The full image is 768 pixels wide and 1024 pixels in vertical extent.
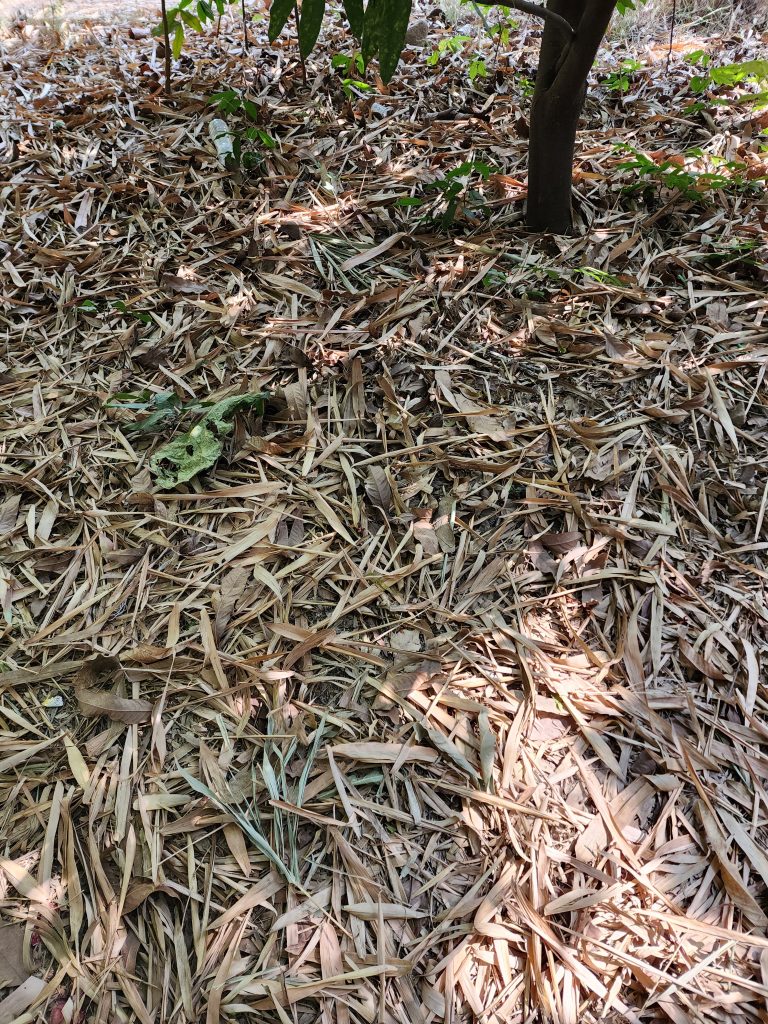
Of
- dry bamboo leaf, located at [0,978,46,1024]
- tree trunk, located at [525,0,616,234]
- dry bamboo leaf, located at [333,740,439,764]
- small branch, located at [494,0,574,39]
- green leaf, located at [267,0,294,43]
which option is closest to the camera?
dry bamboo leaf, located at [0,978,46,1024]

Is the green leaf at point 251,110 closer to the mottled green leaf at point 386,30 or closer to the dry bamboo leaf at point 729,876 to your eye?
the mottled green leaf at point 386,30

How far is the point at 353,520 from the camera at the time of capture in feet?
5.17

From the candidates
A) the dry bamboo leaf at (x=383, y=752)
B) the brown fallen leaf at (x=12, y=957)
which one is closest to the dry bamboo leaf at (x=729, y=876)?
the dry bamboo leaf at (x=383, y=752)

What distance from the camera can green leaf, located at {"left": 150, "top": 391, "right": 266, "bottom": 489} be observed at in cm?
165

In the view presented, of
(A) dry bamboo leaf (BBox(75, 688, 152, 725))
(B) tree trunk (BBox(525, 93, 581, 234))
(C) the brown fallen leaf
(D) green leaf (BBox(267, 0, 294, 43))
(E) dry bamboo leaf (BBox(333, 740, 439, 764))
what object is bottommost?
(C) the brown fallen leaf

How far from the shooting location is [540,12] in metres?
1.62

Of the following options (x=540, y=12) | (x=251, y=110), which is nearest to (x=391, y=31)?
(x=540, y=12)

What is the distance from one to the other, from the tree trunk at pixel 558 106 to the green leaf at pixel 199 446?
1.08 metres

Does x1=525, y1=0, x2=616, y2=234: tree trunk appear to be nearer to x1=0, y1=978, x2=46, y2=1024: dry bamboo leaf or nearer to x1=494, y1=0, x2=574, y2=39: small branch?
x1=494, y1=0, x2=574, y2=39: small branch

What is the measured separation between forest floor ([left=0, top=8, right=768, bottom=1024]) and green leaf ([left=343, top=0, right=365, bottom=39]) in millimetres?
816

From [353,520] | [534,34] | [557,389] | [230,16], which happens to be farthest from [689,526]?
[230,16]

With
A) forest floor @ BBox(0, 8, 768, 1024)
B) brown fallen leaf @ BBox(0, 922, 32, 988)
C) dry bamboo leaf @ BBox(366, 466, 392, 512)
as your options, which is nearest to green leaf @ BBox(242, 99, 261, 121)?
forest floor @ BBox(0, 8, 768, 1024)

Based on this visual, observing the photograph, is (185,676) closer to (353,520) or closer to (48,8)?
(353,520)

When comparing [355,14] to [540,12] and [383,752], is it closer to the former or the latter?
[540,12]
